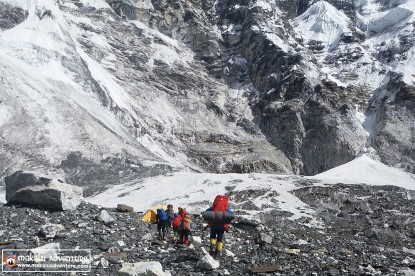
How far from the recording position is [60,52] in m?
79.4

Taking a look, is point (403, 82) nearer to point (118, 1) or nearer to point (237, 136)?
point (237, 136)

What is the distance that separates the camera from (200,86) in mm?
101875

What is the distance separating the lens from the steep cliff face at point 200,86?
59.0 m

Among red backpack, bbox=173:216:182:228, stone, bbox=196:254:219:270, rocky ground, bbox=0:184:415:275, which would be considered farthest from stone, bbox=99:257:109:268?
red backpack, bbox=173:216:182:228

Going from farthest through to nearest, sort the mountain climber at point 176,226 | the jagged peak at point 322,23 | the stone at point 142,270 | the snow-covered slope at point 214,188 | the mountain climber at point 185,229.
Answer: the jagged peak at point 322,23
the snow-covered slope at point 214,188
the mountain climber at point 176,226
the mountain climber at point 185,229
the stone at point 142,270

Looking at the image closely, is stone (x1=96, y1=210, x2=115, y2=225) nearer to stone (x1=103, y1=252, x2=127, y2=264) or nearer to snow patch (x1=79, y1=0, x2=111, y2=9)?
Result: stone (x1=103, y1=252, x2=127, y2=264)

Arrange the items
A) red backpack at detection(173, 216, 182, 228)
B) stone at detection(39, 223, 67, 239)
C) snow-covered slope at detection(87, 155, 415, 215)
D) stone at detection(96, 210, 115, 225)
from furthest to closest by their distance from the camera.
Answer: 1. snow-covered slope at detection(87, 155, 415, 215)
2. stone at detection(96, 210, 115, 225)
3. red backpack at detection(173, 216, 182, 228)
4. stone at detection(39, 223, 67, 239)

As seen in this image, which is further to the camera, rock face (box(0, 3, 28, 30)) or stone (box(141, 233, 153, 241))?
rock face (box(0, 3, 28, 30))

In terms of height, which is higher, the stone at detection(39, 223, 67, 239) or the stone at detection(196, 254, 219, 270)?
the stone at detection(39, 223, 67, 239)

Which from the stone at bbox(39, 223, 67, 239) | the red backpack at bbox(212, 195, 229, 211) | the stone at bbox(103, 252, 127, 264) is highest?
the red backpack at bbox(212, 195, 229, 211)

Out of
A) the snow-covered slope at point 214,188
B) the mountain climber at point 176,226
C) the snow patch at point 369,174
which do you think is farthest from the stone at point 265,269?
the snow patch at point 369,174

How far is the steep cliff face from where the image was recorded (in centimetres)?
5900

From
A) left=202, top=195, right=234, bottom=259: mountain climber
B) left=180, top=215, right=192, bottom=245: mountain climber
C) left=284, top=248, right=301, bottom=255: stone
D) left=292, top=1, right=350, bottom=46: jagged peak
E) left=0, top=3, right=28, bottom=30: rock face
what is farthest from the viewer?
left=292, top=1, right=350, bottom=46: jagged peak

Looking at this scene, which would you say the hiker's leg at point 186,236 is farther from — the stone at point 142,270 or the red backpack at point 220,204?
the stone at point 142,270
